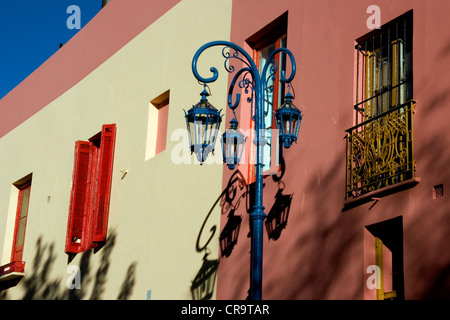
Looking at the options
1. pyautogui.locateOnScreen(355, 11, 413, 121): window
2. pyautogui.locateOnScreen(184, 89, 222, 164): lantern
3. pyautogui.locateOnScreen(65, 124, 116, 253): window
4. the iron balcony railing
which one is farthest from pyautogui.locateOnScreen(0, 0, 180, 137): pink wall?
pyautogui.locateOnScreen(184, 89, 222, 164): lantern

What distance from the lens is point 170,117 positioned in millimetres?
13883

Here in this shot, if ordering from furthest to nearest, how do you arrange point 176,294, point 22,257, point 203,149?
point 22,257, point 176,294, point 203,149

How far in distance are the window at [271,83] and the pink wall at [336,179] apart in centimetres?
17

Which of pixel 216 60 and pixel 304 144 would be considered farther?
pixel 216 60

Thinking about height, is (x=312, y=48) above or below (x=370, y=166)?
above

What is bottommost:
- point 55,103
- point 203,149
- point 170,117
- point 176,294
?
point 176,294

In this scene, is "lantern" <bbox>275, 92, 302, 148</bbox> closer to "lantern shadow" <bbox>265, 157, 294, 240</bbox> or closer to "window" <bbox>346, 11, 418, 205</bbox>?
"window" <bbox>346, 11, 418, 205</bbox>

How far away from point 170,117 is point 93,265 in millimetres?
2844

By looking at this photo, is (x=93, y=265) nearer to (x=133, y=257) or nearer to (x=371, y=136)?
(x=133, y=257)

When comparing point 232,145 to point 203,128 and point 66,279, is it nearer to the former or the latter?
point 203,128

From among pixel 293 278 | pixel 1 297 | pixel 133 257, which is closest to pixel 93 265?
pixel 133 257

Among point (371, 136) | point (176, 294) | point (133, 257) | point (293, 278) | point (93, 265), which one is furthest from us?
point (93, 265)

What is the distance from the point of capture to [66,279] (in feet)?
51.2

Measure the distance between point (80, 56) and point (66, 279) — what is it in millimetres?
4481
